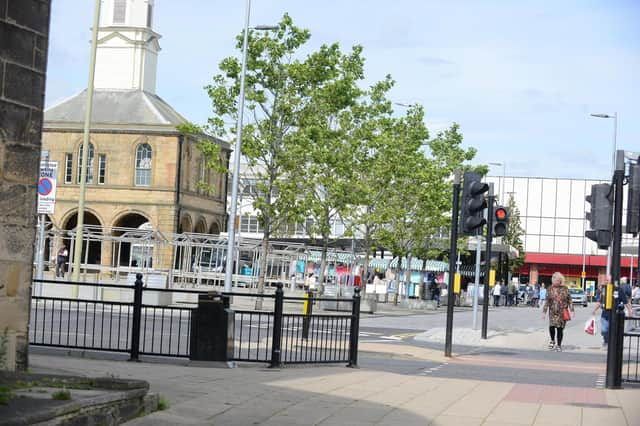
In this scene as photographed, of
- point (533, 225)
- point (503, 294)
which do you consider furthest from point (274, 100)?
point (533, 225)

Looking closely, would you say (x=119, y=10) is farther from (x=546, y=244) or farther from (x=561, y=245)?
(x=561, y=245)

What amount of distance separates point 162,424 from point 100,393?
2.03ft

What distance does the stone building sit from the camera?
63.1 meters

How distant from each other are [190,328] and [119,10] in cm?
5396

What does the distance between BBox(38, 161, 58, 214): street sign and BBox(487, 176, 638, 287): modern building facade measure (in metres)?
100

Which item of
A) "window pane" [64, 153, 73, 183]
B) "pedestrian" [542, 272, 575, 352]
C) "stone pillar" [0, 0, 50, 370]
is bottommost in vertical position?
"pedestrian" [542, 272, 575, 352]

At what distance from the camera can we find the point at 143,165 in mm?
63812

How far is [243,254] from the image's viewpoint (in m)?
64.8

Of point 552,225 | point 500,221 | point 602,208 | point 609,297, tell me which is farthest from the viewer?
point 552,225

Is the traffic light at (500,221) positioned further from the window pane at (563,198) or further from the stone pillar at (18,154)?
the window pane at (563,198)

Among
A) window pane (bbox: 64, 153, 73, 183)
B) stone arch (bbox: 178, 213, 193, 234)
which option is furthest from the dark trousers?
window pane (bbox: 64, 153, 73, 183)

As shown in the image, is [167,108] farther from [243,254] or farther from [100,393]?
[100,393]

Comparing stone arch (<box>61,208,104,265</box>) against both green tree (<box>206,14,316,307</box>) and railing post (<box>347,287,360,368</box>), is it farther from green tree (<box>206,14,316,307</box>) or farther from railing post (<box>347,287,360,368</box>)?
railing post (<box>347,287,360,368</box>)

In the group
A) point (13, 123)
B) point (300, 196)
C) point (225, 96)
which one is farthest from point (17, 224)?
point (300, 196)
